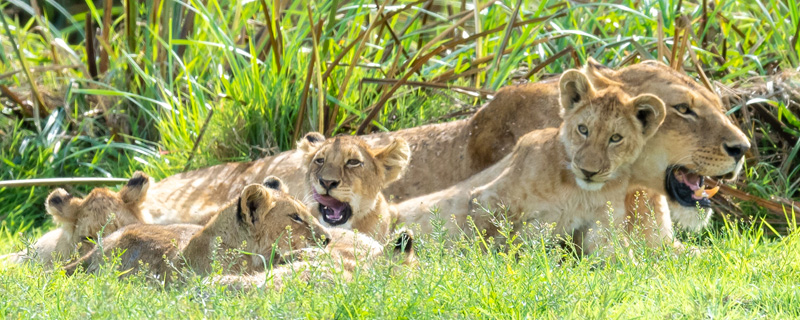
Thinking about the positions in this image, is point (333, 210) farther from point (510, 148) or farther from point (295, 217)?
point (510, 148)

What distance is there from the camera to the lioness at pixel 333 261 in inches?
162

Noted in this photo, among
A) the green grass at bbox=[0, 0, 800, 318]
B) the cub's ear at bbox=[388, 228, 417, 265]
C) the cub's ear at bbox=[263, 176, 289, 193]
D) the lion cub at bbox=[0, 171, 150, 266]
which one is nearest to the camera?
the cub's ear at bbox=[388, 228, 417, 265]

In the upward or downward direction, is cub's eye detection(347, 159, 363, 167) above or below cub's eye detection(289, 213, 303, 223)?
below

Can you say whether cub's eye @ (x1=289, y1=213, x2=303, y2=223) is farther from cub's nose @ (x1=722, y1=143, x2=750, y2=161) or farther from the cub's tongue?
cub's nose @ (x1=722, y1=143, x2=750, y2=161)

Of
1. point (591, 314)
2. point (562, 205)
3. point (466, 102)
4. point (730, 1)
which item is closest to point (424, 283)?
point (591, 314)

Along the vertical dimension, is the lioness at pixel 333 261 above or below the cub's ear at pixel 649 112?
below

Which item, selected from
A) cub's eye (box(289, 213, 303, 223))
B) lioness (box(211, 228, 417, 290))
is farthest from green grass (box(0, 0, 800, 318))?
cub's eye (box(289, 213, 303, 223))

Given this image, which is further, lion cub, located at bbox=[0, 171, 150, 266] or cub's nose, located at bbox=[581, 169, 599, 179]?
lion cub, located at bbox=[0, 171, 150, 266]

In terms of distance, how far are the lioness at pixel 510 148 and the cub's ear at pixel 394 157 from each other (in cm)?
53

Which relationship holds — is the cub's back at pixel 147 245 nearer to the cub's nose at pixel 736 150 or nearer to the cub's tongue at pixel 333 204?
the cub's tongue at pixel 333 204

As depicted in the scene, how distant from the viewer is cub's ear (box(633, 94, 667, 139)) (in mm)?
5133

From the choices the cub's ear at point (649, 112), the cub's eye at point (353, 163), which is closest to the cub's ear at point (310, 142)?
the cub's eye at point (353, 163)

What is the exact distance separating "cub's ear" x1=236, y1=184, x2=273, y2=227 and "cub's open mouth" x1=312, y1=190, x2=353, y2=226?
106 centimetres

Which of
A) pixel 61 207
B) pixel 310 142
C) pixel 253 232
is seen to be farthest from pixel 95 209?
pixel 253 232
